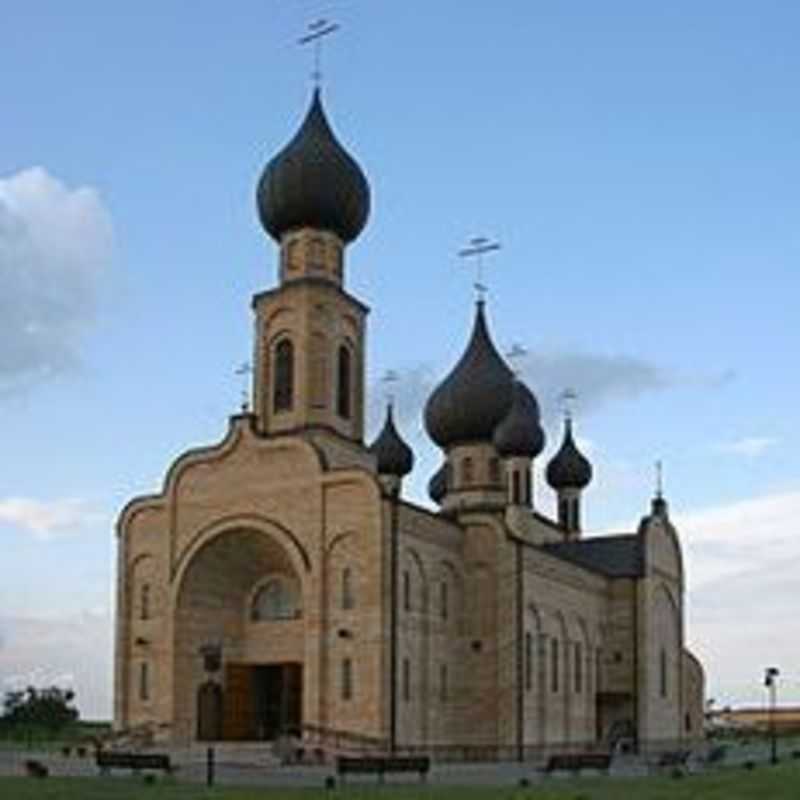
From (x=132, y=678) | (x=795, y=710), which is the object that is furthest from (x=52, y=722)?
(x=795, y=710)

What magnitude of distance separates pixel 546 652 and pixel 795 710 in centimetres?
7302

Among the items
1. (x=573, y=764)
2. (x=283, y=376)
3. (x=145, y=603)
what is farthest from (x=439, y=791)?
(x=283, y=376)

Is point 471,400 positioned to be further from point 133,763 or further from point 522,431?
point 133,763

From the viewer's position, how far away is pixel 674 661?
236 feet

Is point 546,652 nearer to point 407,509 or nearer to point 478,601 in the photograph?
point 478,601

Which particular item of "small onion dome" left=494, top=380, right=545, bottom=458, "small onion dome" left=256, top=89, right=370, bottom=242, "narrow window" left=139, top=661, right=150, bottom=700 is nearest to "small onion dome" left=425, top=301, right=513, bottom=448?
"small onion dome" left=494, top=380, right=545, bottom=458

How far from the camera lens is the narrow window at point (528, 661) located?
181 feet

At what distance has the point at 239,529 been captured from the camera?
51.5 meters

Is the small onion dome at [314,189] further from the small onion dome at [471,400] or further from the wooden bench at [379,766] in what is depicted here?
the wooden bench at [379,766]

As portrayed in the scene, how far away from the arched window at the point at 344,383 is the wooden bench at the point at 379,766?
16754 millimetres

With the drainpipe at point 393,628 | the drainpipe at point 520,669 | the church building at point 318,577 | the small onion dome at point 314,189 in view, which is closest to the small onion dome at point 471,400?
the church building at point 318,577

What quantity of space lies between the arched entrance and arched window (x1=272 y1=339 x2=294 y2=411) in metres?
4.76

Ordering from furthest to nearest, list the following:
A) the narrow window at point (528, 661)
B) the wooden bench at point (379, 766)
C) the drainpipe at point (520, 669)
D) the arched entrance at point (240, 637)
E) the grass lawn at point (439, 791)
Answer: the narrow window at point (528, 661) < the drainpipe at point (520, 669) < the arched entrance at point (240, 637) < the wooden bench at point (379, 766) < the grass lawn at point (439, 791)

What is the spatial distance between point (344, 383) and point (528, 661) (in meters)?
12.0
